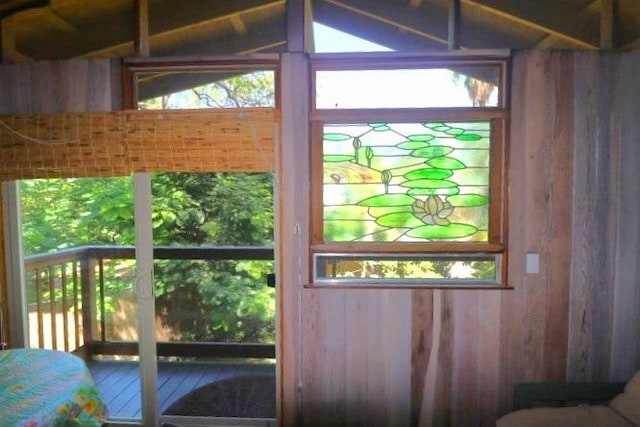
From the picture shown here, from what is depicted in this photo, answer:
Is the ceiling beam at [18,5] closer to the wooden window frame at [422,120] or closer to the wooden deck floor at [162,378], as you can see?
the wooden window frame at [422,120]

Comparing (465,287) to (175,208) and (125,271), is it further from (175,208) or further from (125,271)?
(125,271)

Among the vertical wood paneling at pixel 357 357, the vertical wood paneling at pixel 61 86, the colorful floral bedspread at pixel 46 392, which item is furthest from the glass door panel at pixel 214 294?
the colorful floral bedspread at pixel 46 392

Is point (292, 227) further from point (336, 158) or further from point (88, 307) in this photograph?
point (88, 307)

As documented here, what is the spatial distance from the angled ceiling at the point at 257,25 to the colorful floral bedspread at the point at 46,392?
1750 mm

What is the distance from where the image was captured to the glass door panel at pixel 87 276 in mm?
2594

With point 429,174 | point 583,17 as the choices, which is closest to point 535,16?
point 583,17

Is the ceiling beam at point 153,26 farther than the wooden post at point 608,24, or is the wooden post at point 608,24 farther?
the ceiling beam at point 153,26

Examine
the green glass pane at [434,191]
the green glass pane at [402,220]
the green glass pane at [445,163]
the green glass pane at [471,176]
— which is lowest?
the green glass pane at [402,220]

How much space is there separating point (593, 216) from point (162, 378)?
2.83 m

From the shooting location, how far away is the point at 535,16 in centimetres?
236

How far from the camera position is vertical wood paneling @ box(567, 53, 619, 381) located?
2.30 metres

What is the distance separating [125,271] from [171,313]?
397 mm

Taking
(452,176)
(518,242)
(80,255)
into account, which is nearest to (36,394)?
(80,255)

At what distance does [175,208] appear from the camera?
2.55m
